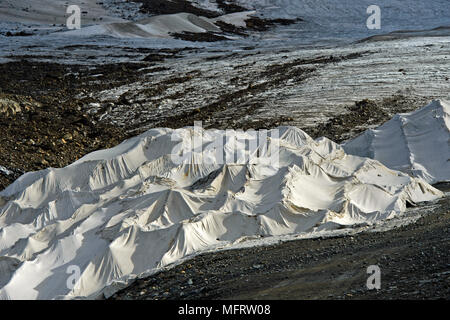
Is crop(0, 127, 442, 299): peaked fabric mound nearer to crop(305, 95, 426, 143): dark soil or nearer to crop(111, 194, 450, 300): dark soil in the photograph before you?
crop(111, 194, 450, 300): dark soil

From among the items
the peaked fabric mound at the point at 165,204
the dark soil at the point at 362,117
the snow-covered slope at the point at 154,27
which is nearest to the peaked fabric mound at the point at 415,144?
the peaked fabric mound at the point at 165,204

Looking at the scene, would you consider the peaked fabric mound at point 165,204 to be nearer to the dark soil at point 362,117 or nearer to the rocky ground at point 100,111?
the dark soil at point 362,117

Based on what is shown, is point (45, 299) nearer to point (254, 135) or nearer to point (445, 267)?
point (445, 267)

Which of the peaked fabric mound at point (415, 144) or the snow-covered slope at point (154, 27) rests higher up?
the snow-covered slope at point (154, 27)

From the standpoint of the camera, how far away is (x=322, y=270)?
9867mm

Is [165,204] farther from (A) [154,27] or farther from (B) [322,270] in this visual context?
(A) [154,27]

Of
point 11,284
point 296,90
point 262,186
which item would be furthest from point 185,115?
point 11,284

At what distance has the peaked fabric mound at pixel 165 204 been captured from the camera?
12.1 metres

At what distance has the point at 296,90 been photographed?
25031mm

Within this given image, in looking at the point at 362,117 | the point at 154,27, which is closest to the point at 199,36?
the point at 154,27

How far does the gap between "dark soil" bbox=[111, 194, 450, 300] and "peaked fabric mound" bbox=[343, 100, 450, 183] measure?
5.05m

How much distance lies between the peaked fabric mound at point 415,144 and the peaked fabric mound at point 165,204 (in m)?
1.29

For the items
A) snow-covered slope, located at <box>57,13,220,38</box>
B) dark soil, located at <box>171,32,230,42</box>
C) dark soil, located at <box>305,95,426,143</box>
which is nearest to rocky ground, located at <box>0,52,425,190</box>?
dark soil, located at <box>305,95,426,143</box>
